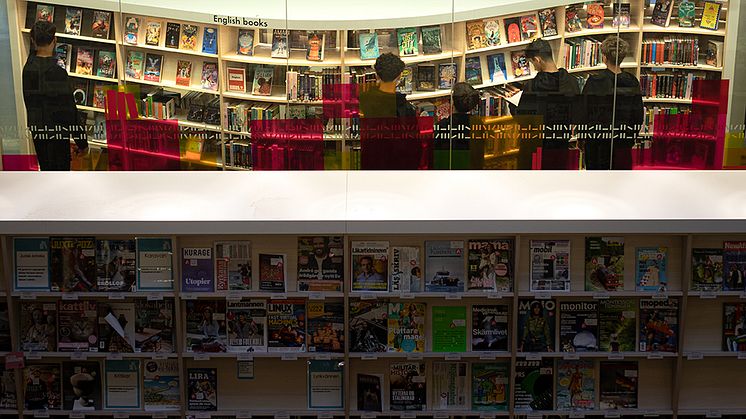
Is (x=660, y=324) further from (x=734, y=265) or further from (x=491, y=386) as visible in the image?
(x=491, y=386)

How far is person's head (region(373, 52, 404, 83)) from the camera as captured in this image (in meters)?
5.18

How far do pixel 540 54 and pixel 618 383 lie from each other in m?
2.30

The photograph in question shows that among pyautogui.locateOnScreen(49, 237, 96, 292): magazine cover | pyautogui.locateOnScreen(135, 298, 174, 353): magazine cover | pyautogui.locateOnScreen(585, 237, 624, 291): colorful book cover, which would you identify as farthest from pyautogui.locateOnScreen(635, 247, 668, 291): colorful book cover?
pyautogui.locateOnScreen(49, 237, 96, 292): magazine cover

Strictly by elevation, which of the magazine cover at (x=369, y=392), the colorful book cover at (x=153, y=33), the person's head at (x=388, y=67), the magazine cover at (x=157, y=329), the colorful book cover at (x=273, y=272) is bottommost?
the magazine cover at (x=369, y=392)

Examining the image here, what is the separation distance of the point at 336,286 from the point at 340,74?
1925 millimetres

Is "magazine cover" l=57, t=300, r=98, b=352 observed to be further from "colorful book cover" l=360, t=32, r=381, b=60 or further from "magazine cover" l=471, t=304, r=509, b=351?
"colorful book cover" l=360, t=32, r=381, b=60

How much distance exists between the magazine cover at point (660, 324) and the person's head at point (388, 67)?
7.46 feet

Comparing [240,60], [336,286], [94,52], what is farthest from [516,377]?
[94,52]

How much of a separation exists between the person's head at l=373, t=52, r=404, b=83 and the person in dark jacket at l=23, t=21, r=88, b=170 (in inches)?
81.1

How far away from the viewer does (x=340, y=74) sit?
205 inches

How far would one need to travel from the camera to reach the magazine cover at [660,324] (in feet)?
12.5

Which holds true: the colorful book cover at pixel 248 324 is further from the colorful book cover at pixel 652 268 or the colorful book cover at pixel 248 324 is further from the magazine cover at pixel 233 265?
the colorful book cover at pixel 652 268

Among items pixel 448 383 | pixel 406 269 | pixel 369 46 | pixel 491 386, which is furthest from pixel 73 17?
pixel 491 386

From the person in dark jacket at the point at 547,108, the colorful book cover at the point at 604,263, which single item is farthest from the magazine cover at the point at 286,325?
the person in dark jacket at the point at 547,108
